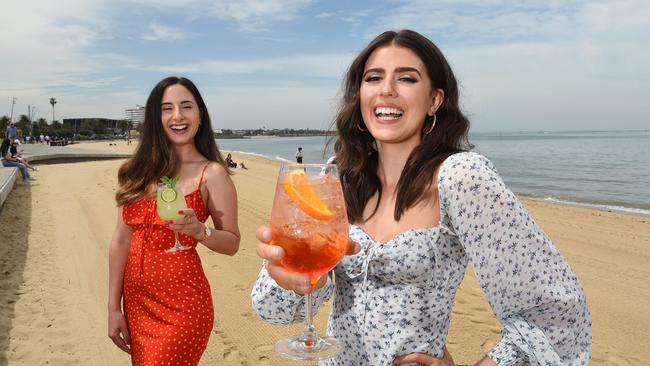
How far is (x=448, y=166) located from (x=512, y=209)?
0.64ft

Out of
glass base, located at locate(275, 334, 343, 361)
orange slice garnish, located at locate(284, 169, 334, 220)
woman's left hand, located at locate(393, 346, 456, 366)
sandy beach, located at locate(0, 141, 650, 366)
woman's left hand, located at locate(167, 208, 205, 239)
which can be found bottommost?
sandy beach, located at locate(0, 141, 650, 366)

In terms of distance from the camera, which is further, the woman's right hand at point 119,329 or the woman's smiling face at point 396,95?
the woman's right hand at point 119,329

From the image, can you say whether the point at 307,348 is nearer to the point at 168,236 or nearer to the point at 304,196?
the point at 304,196

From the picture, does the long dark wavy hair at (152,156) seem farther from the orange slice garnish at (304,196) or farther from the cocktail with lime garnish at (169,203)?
the orange slice garnish at (304,196)

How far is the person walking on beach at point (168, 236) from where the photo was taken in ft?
8.09

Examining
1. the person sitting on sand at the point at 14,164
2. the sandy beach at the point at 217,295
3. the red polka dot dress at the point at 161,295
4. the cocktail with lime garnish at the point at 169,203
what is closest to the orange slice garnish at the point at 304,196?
the cocktail with lime garnish at the point at 169,203

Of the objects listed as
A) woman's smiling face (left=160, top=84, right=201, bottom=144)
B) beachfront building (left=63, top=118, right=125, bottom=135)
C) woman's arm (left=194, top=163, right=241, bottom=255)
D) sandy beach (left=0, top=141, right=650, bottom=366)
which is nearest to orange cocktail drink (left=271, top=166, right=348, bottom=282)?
woman's arm (left=194, top=163, right=241, bottom=255)

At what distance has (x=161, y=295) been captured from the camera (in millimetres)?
2527

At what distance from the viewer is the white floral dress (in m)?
1.24

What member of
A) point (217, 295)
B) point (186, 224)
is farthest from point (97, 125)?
point (186, 224)

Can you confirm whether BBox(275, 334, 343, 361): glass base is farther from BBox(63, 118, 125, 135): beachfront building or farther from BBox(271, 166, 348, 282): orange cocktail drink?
BBox(63, 118, 125, 135): beachfront building

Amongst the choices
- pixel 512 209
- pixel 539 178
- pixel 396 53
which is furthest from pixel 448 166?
pixel 539 178

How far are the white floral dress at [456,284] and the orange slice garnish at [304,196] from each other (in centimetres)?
27

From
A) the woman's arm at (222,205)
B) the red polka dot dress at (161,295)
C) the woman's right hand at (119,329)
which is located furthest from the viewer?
the woman's arm at (222,205)
